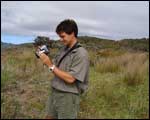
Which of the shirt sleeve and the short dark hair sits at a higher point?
the short dark hair

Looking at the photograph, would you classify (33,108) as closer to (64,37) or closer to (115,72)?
(64,37)

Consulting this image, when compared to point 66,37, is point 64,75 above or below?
below

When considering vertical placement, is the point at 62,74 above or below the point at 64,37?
below

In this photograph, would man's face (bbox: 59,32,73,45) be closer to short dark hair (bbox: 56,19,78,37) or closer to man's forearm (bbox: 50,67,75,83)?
short dark hair (bbox: 56,19,78,37)

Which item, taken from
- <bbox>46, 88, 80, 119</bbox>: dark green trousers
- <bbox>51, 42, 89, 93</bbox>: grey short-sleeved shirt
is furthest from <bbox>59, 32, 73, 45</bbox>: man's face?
<bbox>46, 88, 80, 119</bbox>: dark green trousers

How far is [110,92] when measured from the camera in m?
7.37

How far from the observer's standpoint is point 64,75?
3814 mm

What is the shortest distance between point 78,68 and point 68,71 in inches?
4.1

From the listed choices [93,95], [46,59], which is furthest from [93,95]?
[46,59]

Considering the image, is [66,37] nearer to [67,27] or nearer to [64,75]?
[67,27]

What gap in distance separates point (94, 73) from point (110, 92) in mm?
2607

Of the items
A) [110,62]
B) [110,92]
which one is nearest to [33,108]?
[110,92]

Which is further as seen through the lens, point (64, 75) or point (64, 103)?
point (64, 103)

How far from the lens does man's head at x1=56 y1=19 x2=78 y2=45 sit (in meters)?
3.89
